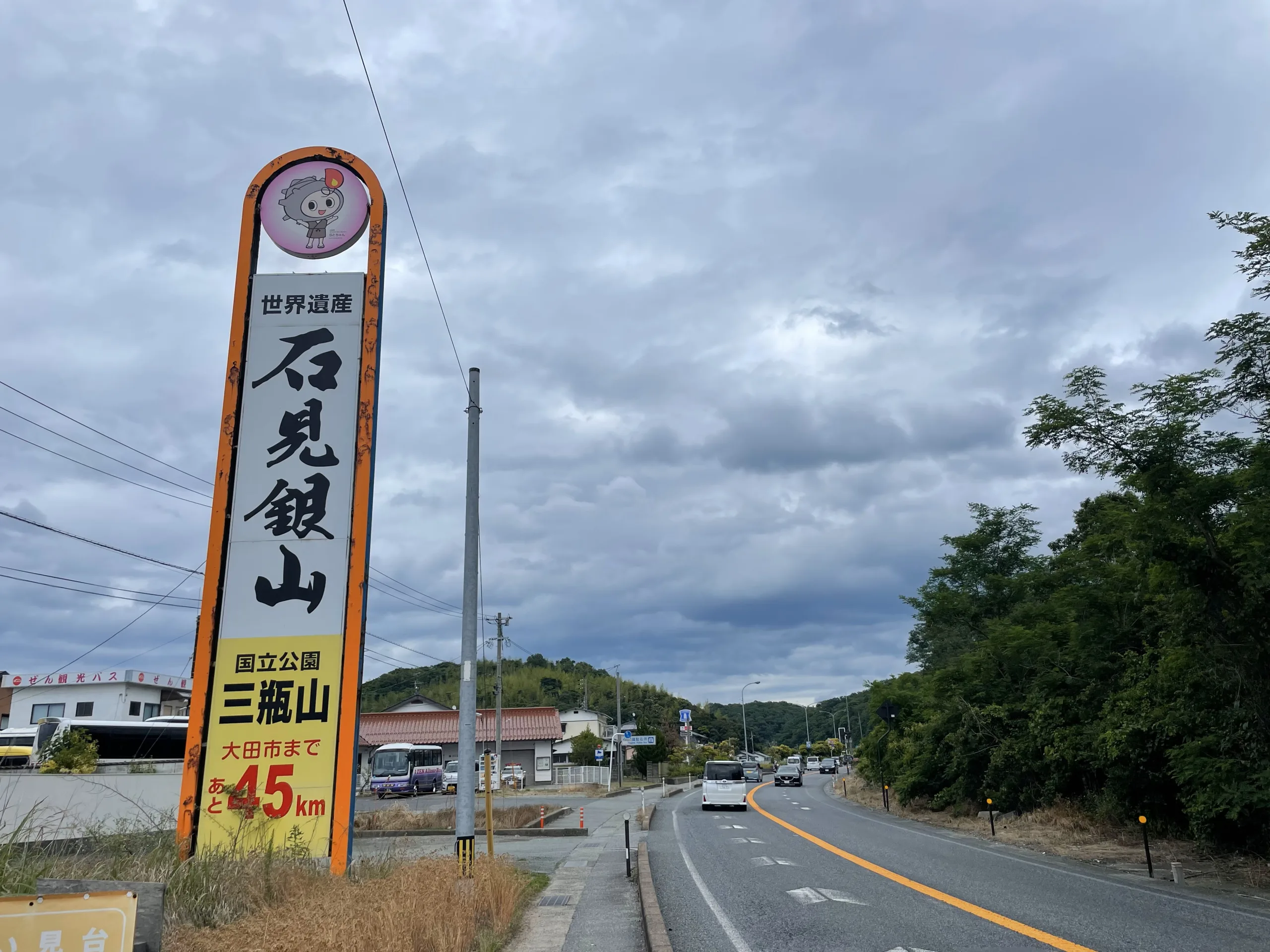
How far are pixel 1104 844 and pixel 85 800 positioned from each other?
22.1 metres

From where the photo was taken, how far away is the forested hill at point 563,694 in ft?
359

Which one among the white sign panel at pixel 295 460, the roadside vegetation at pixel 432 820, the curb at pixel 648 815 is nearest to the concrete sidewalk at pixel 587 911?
the white sign panel at pixel 295 460

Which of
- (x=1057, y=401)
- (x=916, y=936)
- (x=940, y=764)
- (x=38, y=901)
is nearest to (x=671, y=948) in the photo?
(x=916, y=936)

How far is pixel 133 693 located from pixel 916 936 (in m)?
57.5

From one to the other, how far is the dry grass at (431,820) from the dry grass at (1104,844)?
13059 millimetres

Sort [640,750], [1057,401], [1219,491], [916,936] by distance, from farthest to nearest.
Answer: [640,750] < [1057,401] < [1219,491] < [916,936]

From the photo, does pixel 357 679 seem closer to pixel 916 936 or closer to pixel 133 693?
pixel 916 936

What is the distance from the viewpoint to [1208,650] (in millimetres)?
13820

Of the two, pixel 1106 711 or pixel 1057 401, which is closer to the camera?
pixel 1057 401

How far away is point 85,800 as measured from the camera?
18.7 m

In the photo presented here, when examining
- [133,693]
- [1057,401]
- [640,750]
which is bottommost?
[640,750]

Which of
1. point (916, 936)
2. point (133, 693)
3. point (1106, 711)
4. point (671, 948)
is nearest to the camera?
point (671, 948)

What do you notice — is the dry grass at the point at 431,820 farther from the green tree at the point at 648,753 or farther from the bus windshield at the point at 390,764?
the green tree at the point at 648,753

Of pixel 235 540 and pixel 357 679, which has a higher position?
pixel 235 540
